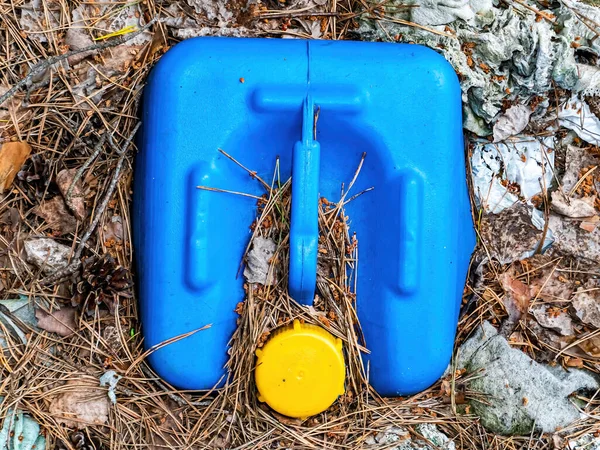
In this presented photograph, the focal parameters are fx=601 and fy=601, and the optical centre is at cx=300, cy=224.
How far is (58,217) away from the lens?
1.47 m

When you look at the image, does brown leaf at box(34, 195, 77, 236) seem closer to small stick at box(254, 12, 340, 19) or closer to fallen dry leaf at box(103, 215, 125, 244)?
fallen dry leaf at box(103, 215, 125, 244)

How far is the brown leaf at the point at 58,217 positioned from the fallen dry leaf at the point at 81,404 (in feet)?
1.19

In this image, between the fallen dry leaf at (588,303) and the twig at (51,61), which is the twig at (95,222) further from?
the fallen dry leaf at (588,303)

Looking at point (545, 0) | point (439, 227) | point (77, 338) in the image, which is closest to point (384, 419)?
point (439, 227)

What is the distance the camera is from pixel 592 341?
5.20 feet

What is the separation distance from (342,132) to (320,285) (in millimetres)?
363

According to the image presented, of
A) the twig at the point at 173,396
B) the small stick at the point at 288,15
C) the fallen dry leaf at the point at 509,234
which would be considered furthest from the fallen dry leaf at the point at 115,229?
the fallen dry leaf at the point at 509,234

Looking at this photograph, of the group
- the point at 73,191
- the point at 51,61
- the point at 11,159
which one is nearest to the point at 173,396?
the point at 73,191

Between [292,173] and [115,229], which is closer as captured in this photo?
[292,173]

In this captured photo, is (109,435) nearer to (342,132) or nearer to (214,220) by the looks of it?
(214,220)

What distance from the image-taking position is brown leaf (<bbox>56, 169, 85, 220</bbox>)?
1.46m

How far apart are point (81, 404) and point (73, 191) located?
1.66 ft

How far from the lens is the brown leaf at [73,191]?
4.78 ft

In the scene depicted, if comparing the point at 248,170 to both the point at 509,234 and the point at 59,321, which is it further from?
the point at 509,234
